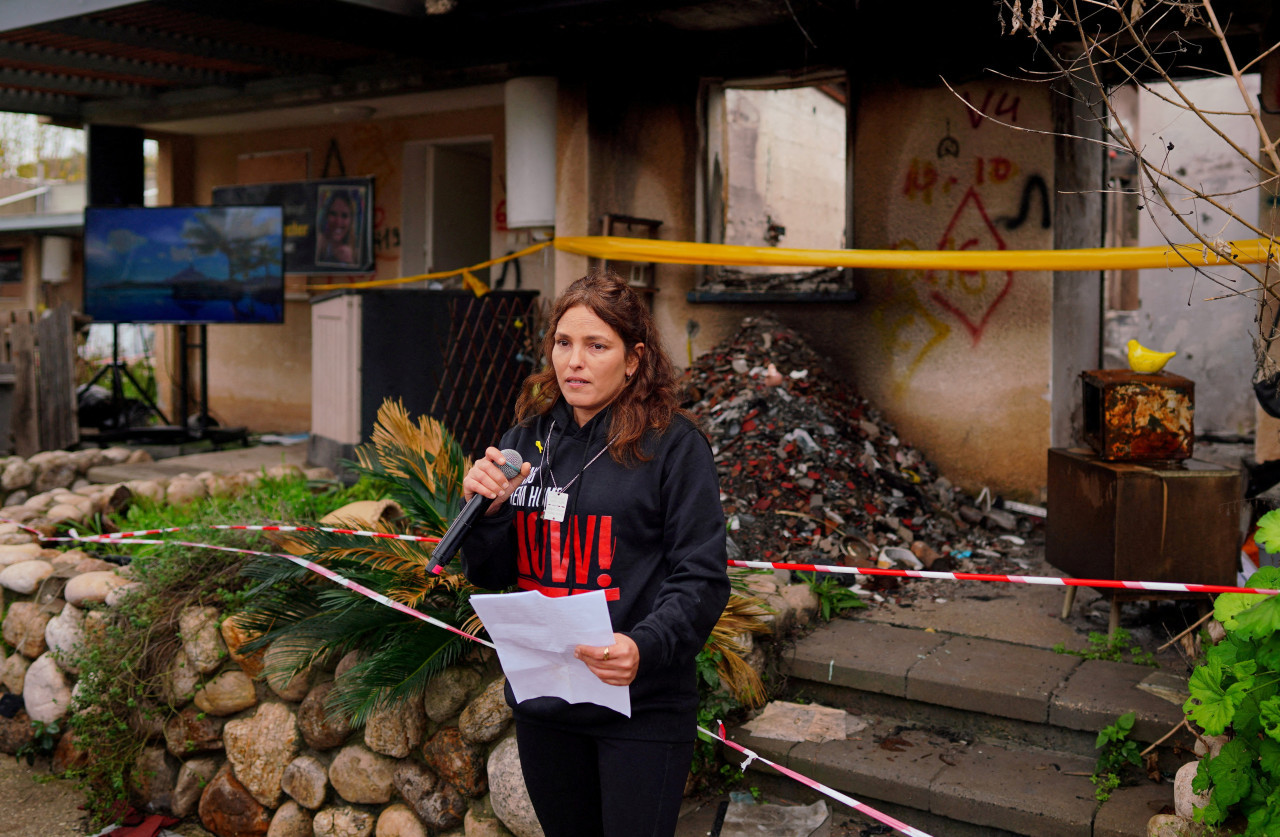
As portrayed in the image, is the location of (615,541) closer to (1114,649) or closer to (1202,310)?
(1114,649)

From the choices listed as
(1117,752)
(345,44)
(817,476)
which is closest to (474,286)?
(345,44)

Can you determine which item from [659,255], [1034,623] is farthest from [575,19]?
[1034,623]

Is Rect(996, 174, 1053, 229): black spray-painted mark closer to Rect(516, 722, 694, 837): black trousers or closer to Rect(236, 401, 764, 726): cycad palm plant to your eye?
Rect(236, 401, 764, 726): cycad palm plant

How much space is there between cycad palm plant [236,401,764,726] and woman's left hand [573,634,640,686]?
1.77m

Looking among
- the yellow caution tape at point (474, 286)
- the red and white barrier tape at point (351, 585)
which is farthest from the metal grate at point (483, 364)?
the red and white barrier tape at point (351, 585)

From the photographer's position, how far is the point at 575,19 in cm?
635

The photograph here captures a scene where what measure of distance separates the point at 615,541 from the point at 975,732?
7.79ft

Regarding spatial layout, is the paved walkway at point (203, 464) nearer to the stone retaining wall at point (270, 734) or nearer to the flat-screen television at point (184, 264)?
the flat-screen television at point (184, 264)

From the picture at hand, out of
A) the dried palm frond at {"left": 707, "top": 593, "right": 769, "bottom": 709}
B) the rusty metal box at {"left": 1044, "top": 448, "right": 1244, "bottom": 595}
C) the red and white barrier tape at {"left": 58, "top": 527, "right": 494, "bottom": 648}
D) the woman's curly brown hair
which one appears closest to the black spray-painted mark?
the rusty metal box at {"left": 1044, "top": 448, "right": 1244, "bottom": 595}

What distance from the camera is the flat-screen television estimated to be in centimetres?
855

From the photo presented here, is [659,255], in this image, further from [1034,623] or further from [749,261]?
[1034,623]

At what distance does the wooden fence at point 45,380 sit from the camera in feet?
27.6

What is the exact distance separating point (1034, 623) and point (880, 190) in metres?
3.26

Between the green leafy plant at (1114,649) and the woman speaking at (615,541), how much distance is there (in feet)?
8.68
